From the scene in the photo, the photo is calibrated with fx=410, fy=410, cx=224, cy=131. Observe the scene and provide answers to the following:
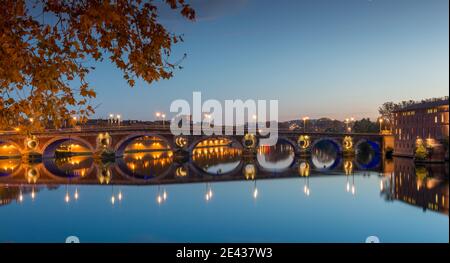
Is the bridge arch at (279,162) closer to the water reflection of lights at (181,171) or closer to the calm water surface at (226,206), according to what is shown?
the calm water surface at (226,206)

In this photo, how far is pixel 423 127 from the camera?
59125 mm

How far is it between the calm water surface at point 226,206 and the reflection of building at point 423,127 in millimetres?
4782

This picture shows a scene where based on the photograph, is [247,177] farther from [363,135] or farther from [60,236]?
[363,135]

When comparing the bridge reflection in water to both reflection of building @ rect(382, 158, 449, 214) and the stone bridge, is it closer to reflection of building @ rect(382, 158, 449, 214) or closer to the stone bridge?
reflection of building @ rect(382, 158, 449, 214)

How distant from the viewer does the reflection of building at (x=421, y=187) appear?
29.2 metres

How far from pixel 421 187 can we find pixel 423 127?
2780cm

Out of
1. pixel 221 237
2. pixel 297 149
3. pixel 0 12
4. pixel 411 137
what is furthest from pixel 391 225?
pixel 297 149

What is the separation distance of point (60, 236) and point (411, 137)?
2153 inches

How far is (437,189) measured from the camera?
33406 mm

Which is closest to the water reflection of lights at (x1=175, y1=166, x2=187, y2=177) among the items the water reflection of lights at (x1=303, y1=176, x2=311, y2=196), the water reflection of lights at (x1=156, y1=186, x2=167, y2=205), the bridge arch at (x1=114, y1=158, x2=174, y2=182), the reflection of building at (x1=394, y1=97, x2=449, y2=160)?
the bridge arch at (x1=114, y1=158, x2=174, y2=182)

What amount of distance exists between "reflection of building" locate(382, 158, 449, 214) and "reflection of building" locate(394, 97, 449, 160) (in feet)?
20.8

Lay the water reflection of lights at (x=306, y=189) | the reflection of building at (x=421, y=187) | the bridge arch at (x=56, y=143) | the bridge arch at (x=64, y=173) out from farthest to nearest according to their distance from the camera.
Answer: the bridge arch at (x=56, y=143), the bridge arch at (x=64, y=173), the water reflection of lights at (x=306, y=189), the reflection of building at (x=421, y=187)

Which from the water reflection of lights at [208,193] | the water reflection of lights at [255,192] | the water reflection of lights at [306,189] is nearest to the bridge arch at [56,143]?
the water reflection of lights at [208,193]

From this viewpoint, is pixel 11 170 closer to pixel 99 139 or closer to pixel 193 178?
pixel 99 139
